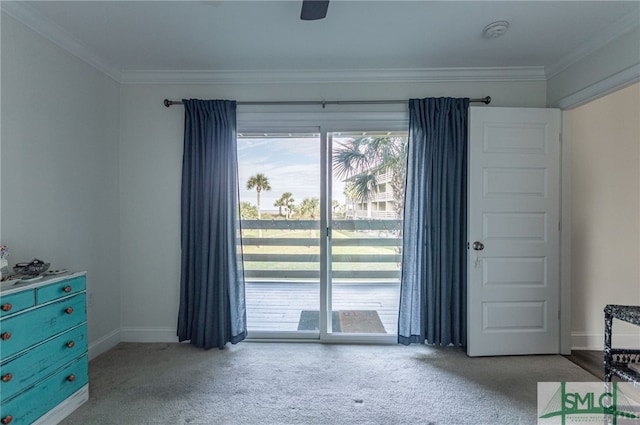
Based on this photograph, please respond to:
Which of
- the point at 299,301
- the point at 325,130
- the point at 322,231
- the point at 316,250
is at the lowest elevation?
the point at 299,301

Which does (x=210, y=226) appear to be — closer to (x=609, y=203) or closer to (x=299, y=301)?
(x=299, y=301)

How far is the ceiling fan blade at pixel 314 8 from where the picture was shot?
4.62 ft

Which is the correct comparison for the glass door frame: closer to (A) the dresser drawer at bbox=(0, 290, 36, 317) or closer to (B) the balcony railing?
(B) the balcony railing

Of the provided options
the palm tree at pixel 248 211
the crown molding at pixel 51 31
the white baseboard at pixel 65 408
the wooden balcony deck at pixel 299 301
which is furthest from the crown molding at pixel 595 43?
the white baseboard at pixel 65 408

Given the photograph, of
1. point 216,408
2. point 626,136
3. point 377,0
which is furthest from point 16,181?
point 626,136

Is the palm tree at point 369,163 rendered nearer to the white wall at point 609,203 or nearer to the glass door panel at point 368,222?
the glass door panel at point 368,222

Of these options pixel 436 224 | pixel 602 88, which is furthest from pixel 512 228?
pixel 602 88

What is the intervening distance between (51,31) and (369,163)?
104 inches

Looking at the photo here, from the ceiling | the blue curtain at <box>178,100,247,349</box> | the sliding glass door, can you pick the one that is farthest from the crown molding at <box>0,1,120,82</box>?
the sliding glass door

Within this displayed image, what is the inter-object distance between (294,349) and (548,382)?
A: 1996 mm

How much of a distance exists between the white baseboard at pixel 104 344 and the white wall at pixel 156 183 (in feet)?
0.28

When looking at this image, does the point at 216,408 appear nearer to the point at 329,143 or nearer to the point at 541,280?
the point at 329,143

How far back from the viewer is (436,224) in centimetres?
268

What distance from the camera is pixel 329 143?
288 centimetres
